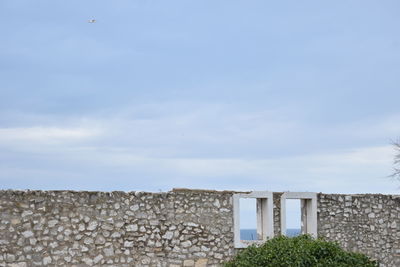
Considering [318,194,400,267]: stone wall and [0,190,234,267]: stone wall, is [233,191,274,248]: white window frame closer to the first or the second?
[0,190,234,267]: stone wall

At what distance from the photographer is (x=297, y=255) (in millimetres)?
13562

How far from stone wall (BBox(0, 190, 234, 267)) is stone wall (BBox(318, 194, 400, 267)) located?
8.37 ft

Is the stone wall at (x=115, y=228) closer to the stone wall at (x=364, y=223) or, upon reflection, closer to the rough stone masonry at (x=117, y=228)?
the rough stone masonry at (x=117, y=228)

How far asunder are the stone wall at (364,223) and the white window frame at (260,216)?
4.55ft

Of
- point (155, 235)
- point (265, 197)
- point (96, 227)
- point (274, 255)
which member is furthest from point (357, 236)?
point (96, 227)

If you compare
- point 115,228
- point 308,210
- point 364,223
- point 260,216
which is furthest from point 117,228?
point 364,223

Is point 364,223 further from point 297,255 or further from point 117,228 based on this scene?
point 117,228

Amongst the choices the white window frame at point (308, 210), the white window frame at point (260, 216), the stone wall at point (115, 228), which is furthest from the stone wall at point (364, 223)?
the stone wall at point (115, 228)

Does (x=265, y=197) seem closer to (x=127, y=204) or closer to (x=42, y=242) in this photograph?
(x=127, y=204)

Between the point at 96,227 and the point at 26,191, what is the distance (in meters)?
1.45

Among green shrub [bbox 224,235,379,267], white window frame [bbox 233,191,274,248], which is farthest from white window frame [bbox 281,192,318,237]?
green shrub [bbox 224,235,379,267]

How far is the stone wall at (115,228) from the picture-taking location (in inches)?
540

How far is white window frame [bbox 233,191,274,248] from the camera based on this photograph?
15250 mm

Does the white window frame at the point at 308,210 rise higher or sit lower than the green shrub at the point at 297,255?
higher
